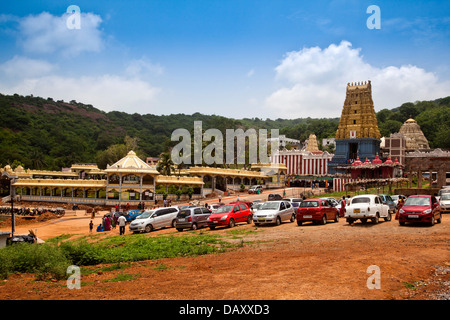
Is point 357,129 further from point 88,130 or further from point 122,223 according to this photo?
point 88,130

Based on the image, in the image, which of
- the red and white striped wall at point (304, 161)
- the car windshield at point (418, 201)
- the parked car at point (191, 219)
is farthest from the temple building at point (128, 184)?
the car windshield at point (418, 201)

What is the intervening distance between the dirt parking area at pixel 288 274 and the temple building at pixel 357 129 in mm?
59950

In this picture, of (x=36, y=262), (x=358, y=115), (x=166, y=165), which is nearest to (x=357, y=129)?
(x=358, y=115)

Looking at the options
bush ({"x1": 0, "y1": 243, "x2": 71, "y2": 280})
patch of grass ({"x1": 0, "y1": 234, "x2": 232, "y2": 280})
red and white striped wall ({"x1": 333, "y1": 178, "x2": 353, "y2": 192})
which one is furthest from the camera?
red and white striped wall ({"x1": 333, "y1": 178, "x2": 353, "y2": 192})

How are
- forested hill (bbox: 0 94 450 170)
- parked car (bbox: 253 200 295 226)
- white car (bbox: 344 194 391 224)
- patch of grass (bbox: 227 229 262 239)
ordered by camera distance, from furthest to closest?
1. forested hill (bbox: 0 94 450 170)
2. parked car (bbox: 253 200 295 226)
3. white car (bbox: 344 194 391 224)
4. patch of grass (bbox: 227 229 262 239)

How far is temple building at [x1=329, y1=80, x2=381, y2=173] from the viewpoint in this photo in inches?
2968

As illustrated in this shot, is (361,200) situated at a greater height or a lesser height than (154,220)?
greater

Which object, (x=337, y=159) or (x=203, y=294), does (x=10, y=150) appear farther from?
(x=203, y=294)

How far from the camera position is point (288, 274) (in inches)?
440

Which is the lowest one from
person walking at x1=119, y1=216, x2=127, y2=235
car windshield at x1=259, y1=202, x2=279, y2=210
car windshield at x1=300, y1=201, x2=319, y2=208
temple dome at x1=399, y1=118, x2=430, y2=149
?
person walking at x1=119, y1=216, x2=127, y2=235

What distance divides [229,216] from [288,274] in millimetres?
12864

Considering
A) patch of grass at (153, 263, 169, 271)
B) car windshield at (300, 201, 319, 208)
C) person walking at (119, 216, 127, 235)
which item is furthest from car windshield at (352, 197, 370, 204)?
person walking at (119, 216, 127, 235)

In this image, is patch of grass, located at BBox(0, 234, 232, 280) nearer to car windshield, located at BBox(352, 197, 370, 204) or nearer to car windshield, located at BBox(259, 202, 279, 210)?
car windshield, located at BBox(259, 202, 279, 210)
